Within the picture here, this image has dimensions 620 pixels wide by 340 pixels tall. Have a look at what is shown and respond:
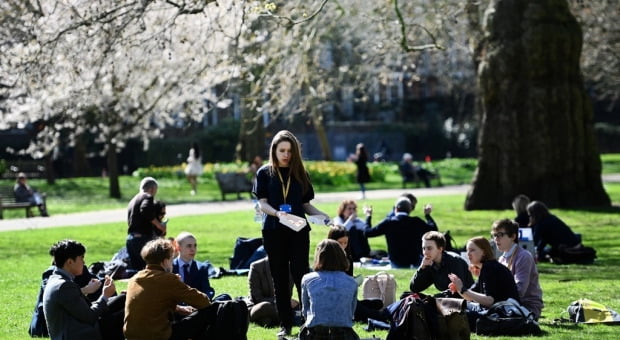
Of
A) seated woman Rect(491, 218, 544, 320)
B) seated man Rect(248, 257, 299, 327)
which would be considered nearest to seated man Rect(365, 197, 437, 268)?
seated man Rect(248, 257, 299, 327)

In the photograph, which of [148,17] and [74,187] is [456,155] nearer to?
[74,187]

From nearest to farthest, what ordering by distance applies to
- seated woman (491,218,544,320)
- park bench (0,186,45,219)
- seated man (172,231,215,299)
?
seated woman (491,218,544,320) < seated man (172,231,215,299) < park bench (0,186,45,219)

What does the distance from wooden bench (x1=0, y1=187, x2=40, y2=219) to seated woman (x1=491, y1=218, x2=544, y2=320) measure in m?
18.0

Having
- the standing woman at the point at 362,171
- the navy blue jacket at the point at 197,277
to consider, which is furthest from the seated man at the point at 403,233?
the standing woman at the point at 362,171

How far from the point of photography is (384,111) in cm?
6181

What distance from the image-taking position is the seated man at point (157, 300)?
27.9 ft

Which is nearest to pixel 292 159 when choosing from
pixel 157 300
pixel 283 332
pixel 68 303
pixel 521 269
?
pixel 283 332

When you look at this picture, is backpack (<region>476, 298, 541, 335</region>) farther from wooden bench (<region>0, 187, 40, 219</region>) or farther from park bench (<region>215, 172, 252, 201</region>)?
park bench (<region>215, 172, 252, 201</region>)

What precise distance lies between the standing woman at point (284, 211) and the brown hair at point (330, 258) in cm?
131

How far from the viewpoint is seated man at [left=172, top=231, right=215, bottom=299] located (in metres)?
10.6

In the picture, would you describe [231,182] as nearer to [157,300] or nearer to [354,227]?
[354,227]

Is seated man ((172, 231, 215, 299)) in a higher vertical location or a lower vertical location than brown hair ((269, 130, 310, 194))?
lower

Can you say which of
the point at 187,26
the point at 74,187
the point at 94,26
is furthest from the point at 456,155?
the point at 94,26

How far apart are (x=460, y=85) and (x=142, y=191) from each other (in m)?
40.1
